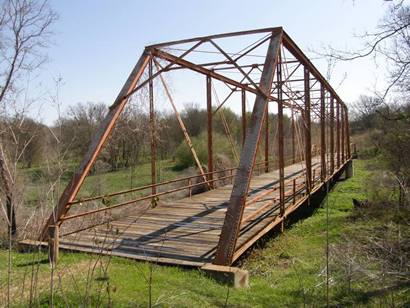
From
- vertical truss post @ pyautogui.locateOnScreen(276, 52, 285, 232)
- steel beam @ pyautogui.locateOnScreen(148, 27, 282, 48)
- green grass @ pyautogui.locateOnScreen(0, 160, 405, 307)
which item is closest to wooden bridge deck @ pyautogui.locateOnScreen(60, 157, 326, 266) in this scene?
green grass @ pyautogui.locateOnScreen(0, 160, 405, 307)

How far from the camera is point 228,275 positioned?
5.75 meters

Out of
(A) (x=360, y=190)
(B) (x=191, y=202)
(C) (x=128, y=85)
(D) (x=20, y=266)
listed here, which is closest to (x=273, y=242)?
(B) (x=191, y=202)

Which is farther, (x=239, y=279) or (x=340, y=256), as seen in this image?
(x=340, y=256)

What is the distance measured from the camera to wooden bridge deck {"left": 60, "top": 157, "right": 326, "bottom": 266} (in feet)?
22.3

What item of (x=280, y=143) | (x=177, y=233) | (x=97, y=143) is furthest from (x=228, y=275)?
(x=280, y=143)

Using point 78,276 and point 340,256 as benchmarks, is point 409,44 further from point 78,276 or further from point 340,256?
point 78,276

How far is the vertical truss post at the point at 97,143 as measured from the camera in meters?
7.43

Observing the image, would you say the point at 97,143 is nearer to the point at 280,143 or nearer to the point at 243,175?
the point at 243,175

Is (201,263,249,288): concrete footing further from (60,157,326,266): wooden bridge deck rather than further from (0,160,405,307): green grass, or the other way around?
(60,157,326,266): wooden bridge deck

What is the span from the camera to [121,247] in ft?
23.9

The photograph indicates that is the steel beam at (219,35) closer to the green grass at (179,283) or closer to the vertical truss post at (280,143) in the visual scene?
the vertical truss post at (280,143)

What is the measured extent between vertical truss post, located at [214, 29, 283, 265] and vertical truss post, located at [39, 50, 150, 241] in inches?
108

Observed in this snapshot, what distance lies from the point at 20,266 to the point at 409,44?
717 centimetres

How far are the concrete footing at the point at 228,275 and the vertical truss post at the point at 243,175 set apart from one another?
0.22 meters
